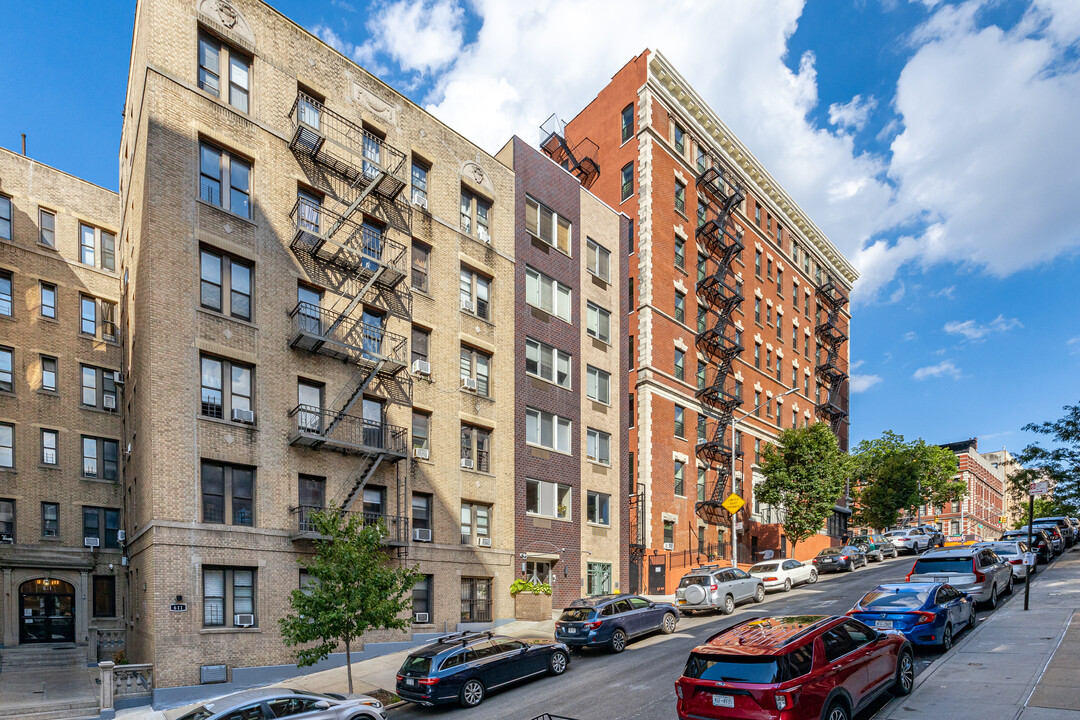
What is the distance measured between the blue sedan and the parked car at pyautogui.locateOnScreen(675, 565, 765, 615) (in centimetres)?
902

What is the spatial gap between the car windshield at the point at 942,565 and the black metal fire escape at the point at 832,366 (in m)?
40.0

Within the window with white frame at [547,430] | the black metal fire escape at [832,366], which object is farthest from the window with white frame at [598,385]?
the black metal fire escape at [832,366]

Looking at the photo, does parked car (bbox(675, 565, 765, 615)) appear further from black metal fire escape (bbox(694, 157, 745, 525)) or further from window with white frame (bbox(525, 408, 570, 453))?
black metal fire escape (bbox(694, 157, 745, 525))

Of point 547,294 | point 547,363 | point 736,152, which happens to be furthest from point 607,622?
point 736,152

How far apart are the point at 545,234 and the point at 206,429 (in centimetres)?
1842

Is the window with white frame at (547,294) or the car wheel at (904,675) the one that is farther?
the window with white frame at (547,294)

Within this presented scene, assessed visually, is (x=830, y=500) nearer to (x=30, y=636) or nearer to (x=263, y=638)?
(x=263, y=638)

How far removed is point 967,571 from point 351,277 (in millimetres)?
21387

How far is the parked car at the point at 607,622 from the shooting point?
1992 centimetres

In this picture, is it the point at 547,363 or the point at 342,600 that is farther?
the point at 547,363

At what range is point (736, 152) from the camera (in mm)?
49000

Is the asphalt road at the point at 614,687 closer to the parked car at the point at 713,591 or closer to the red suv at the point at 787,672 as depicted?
the parked car at the point at 713,591

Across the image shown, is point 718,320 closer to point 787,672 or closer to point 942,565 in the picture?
point 942,565

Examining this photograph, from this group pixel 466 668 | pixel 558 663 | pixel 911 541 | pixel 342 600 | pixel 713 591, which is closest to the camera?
pixel 466 668
